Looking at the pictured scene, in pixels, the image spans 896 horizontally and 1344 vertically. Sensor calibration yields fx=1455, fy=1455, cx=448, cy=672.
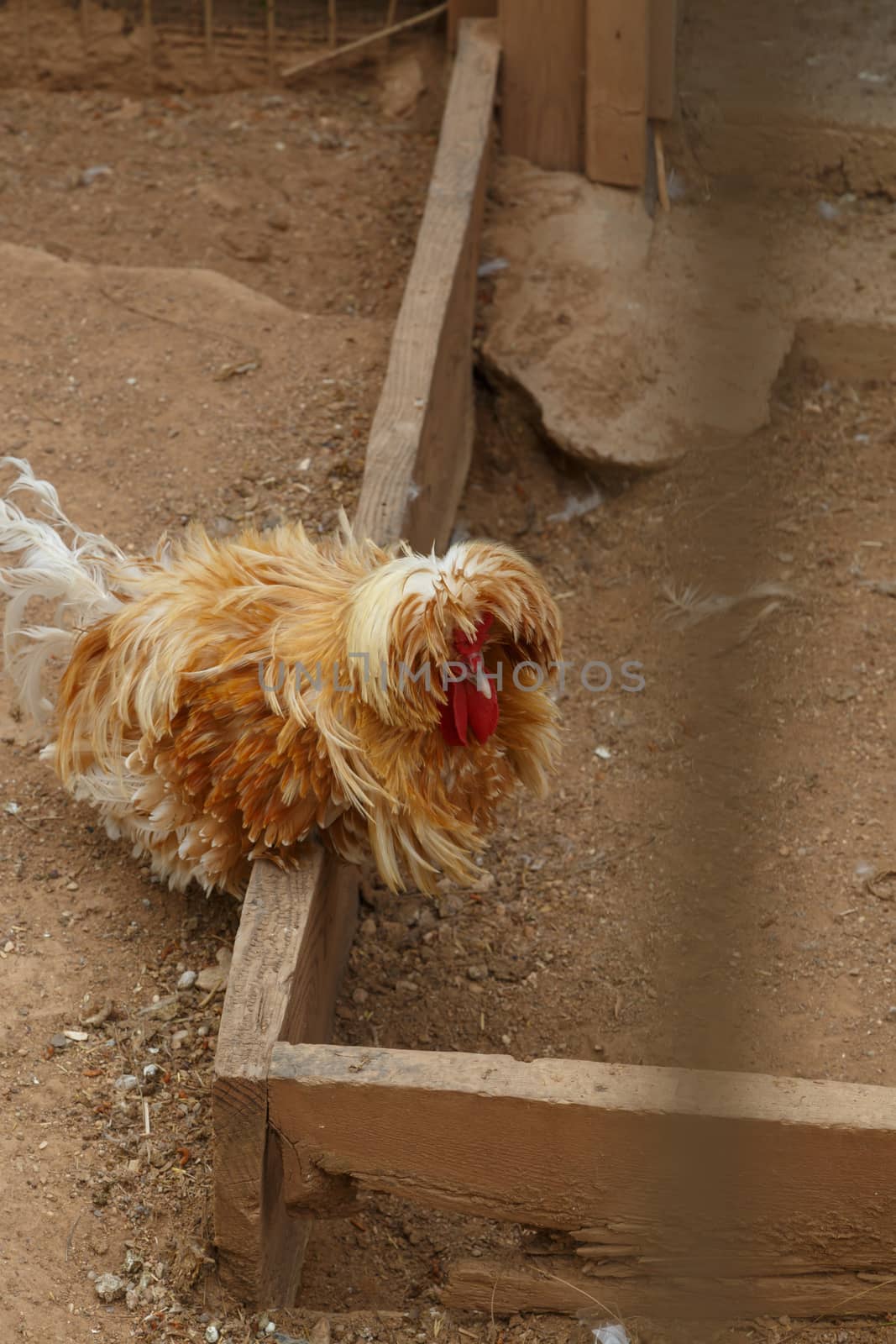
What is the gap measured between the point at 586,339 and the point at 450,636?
2.29 meters

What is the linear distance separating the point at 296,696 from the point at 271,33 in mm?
3973

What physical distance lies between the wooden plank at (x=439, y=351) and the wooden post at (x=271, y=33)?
89 cm

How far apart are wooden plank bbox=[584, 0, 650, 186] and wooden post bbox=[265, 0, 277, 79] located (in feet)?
4.73

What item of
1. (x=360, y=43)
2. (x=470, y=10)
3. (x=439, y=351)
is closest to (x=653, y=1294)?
(x=439, y=351)

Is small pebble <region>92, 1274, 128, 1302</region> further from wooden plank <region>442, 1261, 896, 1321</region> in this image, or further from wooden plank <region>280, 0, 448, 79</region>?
wooden plank <region>280, 0, 448, 79</region>

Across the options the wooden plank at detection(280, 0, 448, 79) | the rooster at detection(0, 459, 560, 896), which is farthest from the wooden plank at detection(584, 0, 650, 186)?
the rooster at detection(0, 459, 560, 896)

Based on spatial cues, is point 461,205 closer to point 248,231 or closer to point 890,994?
point 248,231

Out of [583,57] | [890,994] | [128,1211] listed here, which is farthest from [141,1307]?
[583,57]

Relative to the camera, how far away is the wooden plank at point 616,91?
4.64 m

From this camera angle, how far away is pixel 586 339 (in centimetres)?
446

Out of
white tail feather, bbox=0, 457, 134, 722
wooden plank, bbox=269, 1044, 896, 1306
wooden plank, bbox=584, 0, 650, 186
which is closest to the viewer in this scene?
wooden plank, bbox=269, 1044, 896, 1306

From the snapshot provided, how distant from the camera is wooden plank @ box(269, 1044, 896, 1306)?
212cm

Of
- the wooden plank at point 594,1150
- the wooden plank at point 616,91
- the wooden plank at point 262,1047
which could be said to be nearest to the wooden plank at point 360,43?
the wooden plank at point 616,91

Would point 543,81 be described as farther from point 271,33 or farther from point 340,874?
point 340,874
